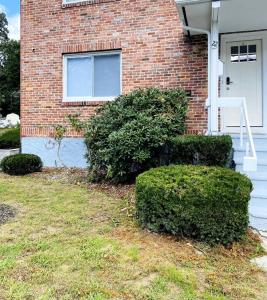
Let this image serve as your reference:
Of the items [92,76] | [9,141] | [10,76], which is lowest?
[9,141]

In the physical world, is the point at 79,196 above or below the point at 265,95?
below

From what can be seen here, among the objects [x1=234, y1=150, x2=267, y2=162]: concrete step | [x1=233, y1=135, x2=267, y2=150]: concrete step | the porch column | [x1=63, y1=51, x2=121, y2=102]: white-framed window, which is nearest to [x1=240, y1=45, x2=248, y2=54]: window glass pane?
the porch column

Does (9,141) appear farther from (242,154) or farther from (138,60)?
(242,154)

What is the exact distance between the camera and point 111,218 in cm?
556

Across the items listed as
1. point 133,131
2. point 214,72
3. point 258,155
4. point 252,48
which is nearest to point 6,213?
point 133,131

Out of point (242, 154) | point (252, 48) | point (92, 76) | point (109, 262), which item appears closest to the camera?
point (109, 262)

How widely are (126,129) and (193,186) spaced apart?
3.19 metres

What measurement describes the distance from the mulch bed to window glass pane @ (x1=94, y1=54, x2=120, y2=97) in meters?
4.92

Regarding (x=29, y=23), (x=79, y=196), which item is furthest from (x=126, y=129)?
(x=29, y=23)

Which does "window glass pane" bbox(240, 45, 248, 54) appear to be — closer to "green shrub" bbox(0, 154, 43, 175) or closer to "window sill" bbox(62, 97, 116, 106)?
"window sill" bbox(62, 97, 116, 106)

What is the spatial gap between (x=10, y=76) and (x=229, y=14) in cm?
3760

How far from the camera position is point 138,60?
9.84 m

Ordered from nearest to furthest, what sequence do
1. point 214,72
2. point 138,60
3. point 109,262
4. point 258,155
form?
1. point 109,262
2. point 258,155
3. point 214,72
4. point 138,60

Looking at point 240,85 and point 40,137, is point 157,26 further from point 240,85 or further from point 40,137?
point 40,137
